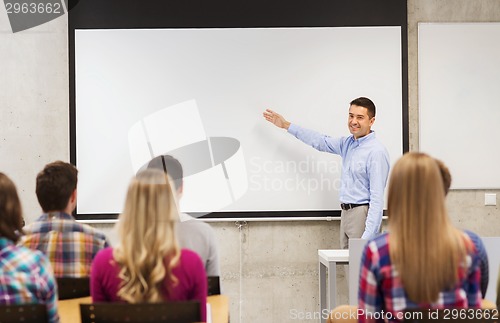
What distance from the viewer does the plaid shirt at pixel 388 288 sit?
6.55ft

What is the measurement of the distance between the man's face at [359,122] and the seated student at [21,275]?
309 cm

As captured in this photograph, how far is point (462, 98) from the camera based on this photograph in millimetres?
5086

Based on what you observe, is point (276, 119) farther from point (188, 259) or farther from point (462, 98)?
point (188, 259)

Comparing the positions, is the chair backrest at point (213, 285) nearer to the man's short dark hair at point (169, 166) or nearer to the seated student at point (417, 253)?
the man's short dark hair at point (169, 166)

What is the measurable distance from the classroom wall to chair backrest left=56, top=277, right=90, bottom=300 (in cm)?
232

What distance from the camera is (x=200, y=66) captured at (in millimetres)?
4980

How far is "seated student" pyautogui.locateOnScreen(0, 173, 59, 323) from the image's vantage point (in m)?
2.04

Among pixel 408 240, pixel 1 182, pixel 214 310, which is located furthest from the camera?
pixel 214 310

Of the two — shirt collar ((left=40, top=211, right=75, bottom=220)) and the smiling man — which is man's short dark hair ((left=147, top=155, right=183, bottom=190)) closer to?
shirt collar ((left=40, top=211, right=75, bottom=220))

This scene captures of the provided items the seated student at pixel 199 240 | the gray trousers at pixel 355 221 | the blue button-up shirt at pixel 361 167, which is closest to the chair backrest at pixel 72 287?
the seated student at pixel 199 240

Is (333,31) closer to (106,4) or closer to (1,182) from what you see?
(106,4)

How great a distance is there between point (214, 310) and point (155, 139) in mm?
2620

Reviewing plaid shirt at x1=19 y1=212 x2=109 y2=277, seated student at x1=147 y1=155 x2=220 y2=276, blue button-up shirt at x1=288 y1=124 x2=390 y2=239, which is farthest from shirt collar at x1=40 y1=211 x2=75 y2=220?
blue button-up shirt at x1=288 y1=124 x2=390 y2=239

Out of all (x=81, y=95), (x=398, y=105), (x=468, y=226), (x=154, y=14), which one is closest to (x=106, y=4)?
(x=154, y=14)
